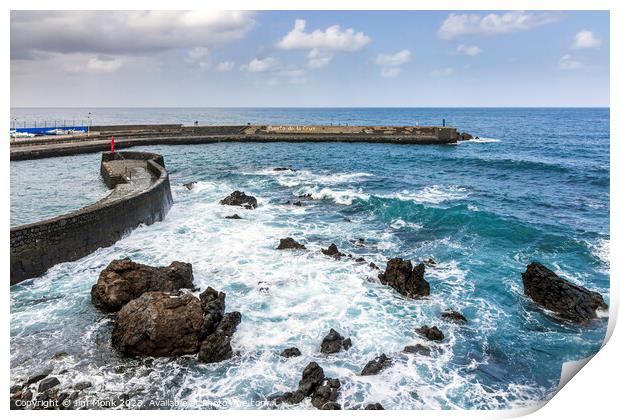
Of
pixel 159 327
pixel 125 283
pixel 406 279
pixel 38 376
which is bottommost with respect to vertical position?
pixel 38 376

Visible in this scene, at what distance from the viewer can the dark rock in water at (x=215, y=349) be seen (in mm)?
9477

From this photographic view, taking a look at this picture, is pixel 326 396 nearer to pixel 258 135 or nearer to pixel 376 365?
pixel 376 365

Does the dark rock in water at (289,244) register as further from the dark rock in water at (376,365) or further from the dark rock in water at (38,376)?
the dark rock in water at (38,376)

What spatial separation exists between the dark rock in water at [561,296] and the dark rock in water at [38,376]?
13.2m

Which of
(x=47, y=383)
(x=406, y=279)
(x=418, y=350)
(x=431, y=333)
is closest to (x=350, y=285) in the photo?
(x=406, y=279)

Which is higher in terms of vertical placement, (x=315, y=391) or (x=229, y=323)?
(x=229, y=323)

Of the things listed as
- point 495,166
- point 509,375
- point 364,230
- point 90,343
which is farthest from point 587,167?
point 90,343

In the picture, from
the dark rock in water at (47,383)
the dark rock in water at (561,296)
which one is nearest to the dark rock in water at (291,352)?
the dark rock in water at (47,383)

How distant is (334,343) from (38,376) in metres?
6.44

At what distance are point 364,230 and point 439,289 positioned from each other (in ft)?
22.2

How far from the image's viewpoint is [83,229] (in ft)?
48.3

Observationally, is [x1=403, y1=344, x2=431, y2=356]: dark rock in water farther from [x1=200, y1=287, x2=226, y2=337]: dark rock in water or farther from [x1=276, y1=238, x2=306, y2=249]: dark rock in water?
[x1=276, y1=238, x2=306, y2=249]: dark rock in water

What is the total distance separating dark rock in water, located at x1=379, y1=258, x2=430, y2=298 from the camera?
42.8 ft

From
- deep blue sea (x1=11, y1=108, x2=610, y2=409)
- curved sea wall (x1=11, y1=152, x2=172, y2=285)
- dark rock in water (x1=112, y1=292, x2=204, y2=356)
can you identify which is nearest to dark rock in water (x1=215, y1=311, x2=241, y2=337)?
deep blue sea (x1=11, y1=108, x2=610, y2=409)
